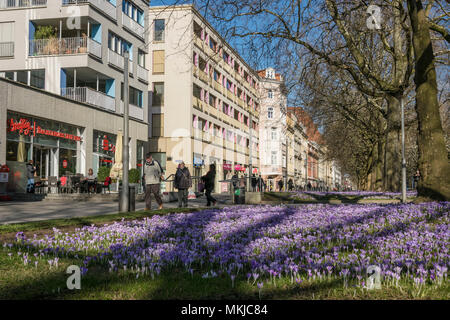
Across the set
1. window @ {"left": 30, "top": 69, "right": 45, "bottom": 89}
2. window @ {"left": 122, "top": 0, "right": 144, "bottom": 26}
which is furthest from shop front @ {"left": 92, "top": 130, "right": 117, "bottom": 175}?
window @ {"left": 122, "top": 0, "right": 144, "bottom": 26}

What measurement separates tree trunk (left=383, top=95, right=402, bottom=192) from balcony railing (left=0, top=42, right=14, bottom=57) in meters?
23.1

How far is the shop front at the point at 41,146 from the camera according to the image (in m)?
22.3

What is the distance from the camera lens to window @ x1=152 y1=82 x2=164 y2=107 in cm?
4483

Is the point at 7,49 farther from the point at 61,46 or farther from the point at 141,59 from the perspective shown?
the point at 141,59

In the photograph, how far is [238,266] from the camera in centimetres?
419

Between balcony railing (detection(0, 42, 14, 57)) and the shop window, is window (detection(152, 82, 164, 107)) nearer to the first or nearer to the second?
balcony railing (detection(0, 42, 14, 57))

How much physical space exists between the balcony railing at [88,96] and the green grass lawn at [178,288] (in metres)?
25.7

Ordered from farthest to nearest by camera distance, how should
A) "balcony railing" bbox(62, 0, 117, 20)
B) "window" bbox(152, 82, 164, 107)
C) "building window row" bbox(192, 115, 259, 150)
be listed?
"building window row" bbox(192, 115, 259, 150)
"window" bbox(152, 82, 164, 107)
"balcony railing" bbox(62, 0, 117, 20)

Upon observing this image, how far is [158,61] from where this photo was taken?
1788 inches

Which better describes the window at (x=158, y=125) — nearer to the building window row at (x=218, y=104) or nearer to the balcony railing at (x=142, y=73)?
the building window row at (x=218, y=104)

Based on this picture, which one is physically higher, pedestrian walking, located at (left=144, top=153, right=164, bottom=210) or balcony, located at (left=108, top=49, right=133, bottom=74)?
balcony, located at (left=108, top=49, right=133, bottom=74)

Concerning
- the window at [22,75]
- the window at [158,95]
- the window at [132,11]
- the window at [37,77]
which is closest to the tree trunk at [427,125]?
the window at [37,77]

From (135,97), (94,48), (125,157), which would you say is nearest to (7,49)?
(94,48)
